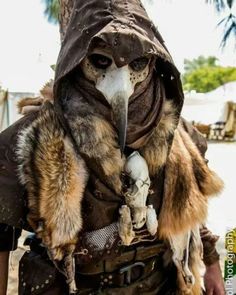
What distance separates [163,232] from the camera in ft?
6.15

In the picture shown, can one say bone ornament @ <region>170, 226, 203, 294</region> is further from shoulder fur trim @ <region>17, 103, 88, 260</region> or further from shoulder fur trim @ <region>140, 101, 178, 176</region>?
shoulder fur trim @ <region>17, 103, 88, 260</region>

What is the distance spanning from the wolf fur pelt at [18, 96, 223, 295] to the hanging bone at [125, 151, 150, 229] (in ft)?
0.12

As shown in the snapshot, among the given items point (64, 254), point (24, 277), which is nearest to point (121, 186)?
point (64, 254)

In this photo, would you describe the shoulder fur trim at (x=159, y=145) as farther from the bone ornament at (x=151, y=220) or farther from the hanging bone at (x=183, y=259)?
the hanging bone at (x=183, y=259)

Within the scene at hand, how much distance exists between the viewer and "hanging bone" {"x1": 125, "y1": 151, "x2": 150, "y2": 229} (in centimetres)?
177

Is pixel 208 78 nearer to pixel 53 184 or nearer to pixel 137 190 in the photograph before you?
pixel 137 190

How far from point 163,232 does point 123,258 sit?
18 centimetres

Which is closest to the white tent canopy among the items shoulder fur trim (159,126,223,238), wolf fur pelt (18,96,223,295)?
shoulder fur trim (159,126,223,238)

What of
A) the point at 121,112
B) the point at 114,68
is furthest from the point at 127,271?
the point at 114,68

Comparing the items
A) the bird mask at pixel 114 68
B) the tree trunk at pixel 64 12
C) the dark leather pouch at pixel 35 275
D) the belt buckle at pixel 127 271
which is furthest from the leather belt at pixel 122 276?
the tree trunk at pixel 64 12

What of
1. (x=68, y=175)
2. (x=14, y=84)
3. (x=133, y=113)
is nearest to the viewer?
(x=68, y=175)

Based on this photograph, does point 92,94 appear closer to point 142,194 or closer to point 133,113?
point 133,113

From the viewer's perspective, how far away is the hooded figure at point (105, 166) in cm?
169

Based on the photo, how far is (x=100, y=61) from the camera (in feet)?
5.84
